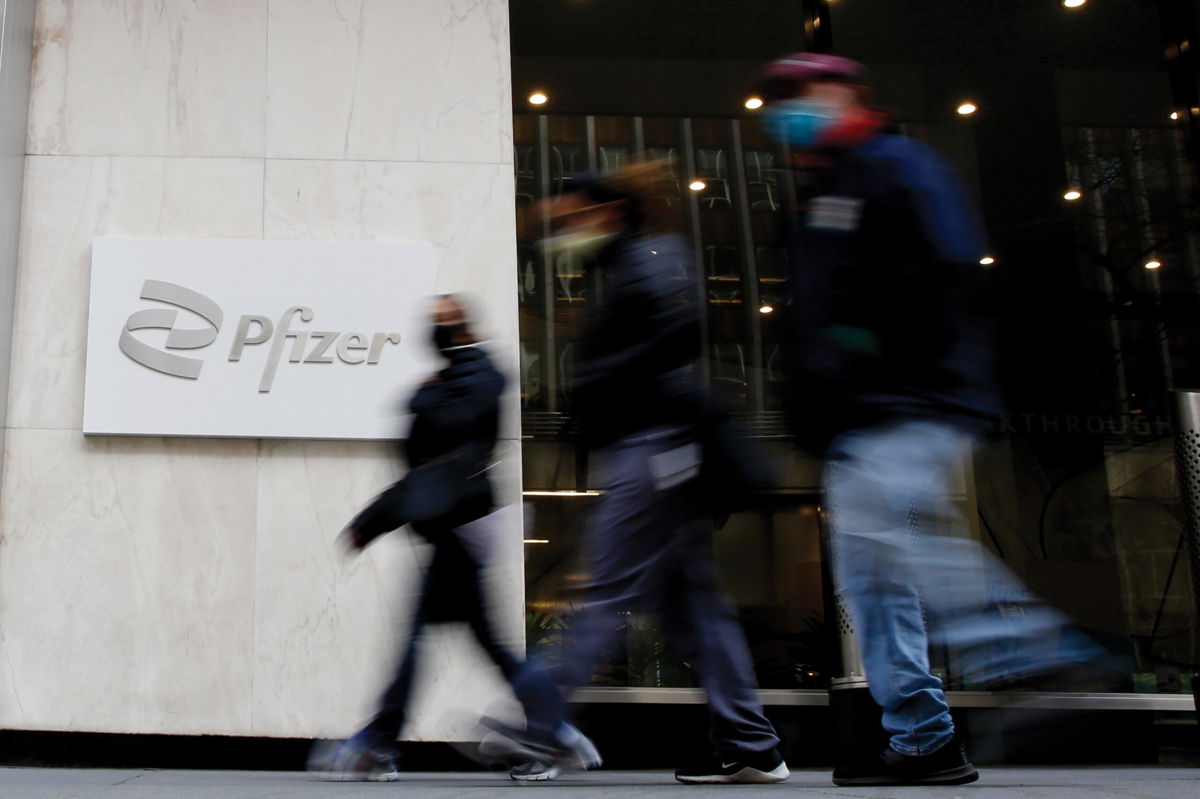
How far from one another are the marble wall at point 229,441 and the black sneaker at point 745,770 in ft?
6.65

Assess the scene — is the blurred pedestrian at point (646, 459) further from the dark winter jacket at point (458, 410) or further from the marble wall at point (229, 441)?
the marble wall at point (229, 441)

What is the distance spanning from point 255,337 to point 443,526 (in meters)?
2.47

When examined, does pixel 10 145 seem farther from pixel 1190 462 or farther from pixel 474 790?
pixel 1190 462

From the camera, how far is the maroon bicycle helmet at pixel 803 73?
3.22 metres

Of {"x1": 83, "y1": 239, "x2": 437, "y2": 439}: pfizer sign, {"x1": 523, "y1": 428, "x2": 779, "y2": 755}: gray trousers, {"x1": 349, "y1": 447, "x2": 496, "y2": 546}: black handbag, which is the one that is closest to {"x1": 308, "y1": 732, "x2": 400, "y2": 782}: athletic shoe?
{"x1": 349, "y1": 447, "x2": 496, "y2": 546}: black handbag

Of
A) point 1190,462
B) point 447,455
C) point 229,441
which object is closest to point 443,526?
point 447,455

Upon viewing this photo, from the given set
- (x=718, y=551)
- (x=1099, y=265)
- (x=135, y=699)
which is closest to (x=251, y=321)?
(x=135, y=699)

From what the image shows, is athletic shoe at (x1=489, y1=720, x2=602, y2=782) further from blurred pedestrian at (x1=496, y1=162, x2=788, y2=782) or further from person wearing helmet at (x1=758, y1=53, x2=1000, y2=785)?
person wearing helmet at (x1=758, y1=53, x2=1000, y2=785)

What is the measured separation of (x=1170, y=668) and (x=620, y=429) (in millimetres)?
4989

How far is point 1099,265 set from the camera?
774cm

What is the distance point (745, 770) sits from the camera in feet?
12.6

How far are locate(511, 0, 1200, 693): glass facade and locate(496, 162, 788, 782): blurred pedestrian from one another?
2.76 meters

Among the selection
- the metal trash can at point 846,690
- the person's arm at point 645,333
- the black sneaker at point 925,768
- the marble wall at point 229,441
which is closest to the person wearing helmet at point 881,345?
the black sneaker at point 925,768

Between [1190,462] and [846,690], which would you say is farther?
[846,690]
